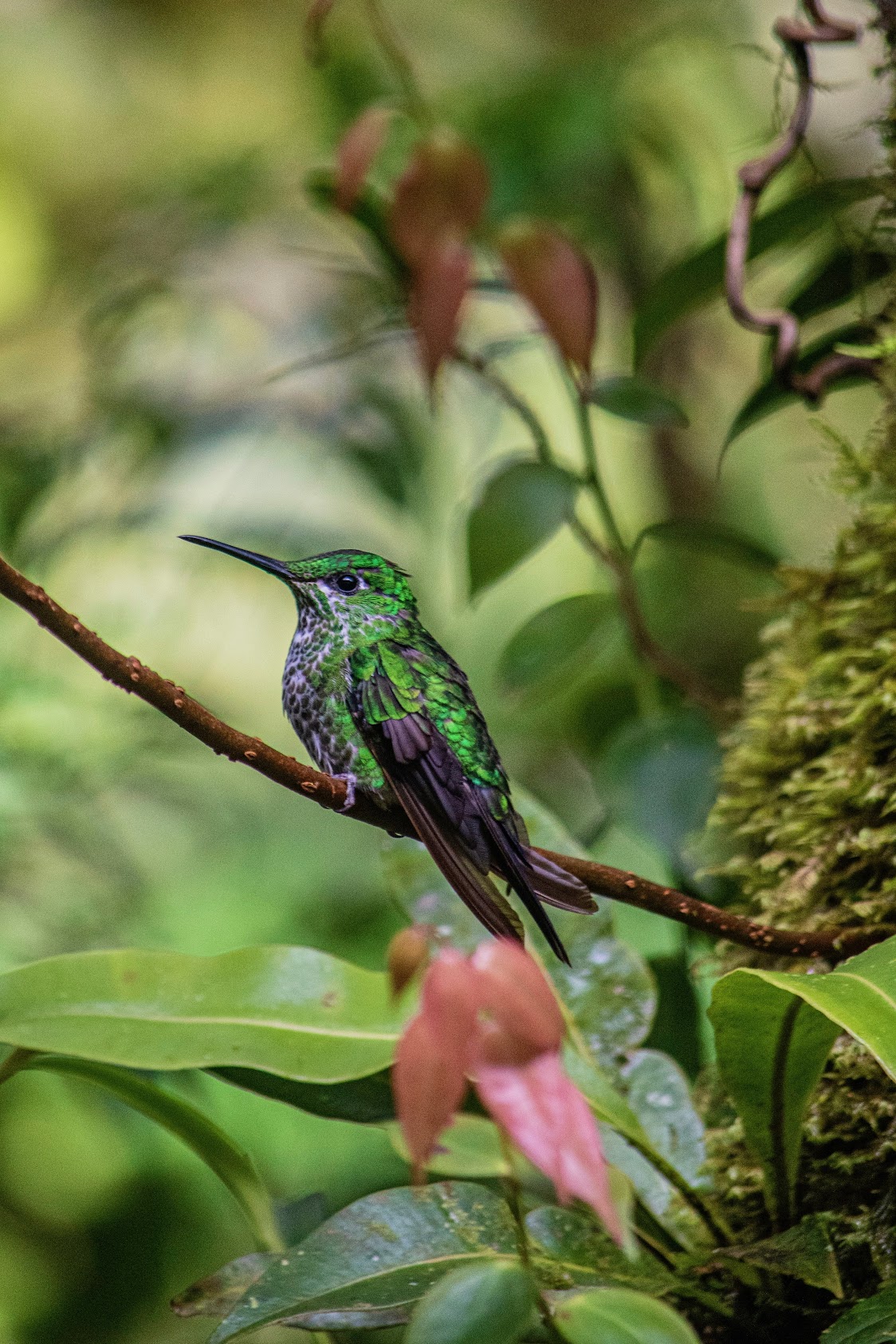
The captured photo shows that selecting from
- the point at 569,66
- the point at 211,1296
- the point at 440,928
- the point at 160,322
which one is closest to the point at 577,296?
the point at 440,928

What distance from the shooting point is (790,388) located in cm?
161

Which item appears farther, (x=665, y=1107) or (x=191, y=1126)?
(x=665, y=1107)

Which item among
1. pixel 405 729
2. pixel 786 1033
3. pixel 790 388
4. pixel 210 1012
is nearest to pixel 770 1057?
pixel 786 1033

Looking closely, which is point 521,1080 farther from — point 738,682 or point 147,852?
point 147,852

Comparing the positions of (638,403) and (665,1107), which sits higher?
(638,403)

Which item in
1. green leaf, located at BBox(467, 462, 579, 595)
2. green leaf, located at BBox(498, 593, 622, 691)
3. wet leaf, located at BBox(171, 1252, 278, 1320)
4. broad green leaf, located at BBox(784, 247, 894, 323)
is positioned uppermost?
broad green leaf, located at BBox(784, 247, 894, 323)

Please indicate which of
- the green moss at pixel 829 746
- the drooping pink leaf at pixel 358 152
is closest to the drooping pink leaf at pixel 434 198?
the drooping pink leaf at pixel 358 152

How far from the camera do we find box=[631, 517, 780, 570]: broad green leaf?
1.77m

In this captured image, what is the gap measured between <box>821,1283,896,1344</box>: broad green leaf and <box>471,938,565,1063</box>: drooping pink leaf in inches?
18.5

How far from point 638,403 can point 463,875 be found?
3.41 ft

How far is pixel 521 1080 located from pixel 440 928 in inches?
29.7

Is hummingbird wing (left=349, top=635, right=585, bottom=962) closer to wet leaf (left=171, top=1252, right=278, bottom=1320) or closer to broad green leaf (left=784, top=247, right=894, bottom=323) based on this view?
wet leaf (left=171, top=1252, right=278, bottom=1320)

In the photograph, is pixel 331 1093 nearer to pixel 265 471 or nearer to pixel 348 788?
pixel 348 788

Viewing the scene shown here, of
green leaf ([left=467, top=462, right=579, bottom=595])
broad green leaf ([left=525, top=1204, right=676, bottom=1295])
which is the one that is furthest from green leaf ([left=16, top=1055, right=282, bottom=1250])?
green leaf ([left=467, top=462, right=579, bottom=595])
